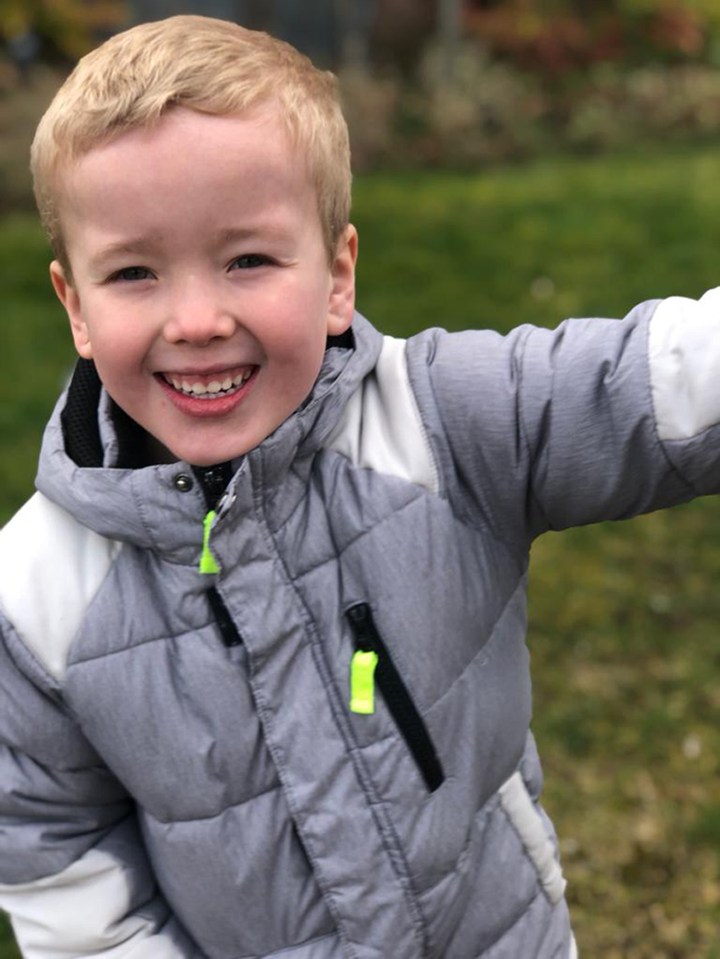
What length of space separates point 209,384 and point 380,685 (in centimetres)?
44

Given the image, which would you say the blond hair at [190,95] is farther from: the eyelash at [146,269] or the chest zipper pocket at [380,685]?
the chest zipper pocket at [380,685]

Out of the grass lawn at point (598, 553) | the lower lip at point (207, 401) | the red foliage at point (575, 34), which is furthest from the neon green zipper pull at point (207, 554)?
the red foliage at point (575, 34)

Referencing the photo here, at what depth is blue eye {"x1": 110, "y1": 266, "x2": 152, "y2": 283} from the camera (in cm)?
166

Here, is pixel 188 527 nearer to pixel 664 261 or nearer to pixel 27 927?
pixel 27 927

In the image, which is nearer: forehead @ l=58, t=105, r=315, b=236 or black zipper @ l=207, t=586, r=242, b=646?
A: forehead @ l=58, t=105, r=315, b=236

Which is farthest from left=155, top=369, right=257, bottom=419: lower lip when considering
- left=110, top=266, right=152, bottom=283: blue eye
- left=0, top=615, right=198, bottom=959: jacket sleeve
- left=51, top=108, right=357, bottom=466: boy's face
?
left=0, top=615, right=198, bottom=959: jacket sleeve

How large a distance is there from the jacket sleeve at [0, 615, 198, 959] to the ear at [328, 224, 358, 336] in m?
0.56

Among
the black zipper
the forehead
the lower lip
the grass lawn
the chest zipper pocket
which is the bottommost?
the grass lawn

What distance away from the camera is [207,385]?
1.68 m

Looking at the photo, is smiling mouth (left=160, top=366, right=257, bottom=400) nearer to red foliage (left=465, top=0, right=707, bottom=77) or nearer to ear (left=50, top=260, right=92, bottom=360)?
ear (left=50, top=260, right=92, bottom=360)

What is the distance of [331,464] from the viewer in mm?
1800

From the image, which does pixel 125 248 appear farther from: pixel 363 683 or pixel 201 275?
pixel 363 683

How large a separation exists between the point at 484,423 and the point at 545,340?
0.42 feet

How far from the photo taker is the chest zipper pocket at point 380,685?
5.77 ft
